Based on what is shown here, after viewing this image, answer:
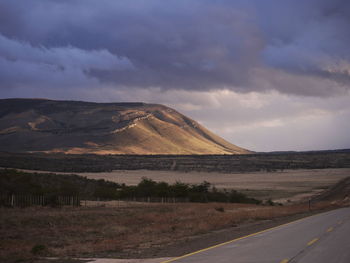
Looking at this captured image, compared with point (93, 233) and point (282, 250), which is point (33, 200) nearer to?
point (93, 233)

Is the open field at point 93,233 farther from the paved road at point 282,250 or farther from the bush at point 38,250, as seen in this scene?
the paved road at point 282,250

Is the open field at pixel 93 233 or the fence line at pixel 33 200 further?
the fence line at pixel 33 200

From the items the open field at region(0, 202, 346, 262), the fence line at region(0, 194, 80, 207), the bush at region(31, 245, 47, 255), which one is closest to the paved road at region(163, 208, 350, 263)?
the open field at region(0, 202, 346, 262)

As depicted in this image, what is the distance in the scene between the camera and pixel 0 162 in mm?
103125

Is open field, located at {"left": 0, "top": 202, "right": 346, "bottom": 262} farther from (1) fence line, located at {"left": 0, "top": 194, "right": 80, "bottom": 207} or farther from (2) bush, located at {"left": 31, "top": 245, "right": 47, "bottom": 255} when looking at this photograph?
(1) fence line, located at {"left": 0, "top": 194, "right": 80, "bottom": 207}

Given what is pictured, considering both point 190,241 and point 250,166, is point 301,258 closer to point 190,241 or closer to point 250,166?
point 190,241

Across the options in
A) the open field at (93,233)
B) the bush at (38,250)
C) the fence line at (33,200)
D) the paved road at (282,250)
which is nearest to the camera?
the paved road at (282,250)

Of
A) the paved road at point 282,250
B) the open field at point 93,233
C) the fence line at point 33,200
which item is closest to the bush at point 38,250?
the open field at point 93,233

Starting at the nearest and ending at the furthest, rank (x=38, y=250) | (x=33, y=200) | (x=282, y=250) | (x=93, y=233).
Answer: (x=282, y=250)
(x=38, y=250)
(x=93, y=233)
(x=33, y=200)

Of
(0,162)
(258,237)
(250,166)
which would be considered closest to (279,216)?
(258,237)

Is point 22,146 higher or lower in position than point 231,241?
higher

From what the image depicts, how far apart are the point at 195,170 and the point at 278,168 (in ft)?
80.5

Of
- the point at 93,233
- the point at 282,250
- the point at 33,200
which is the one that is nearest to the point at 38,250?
the point at 93,233

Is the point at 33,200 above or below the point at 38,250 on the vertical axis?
above
